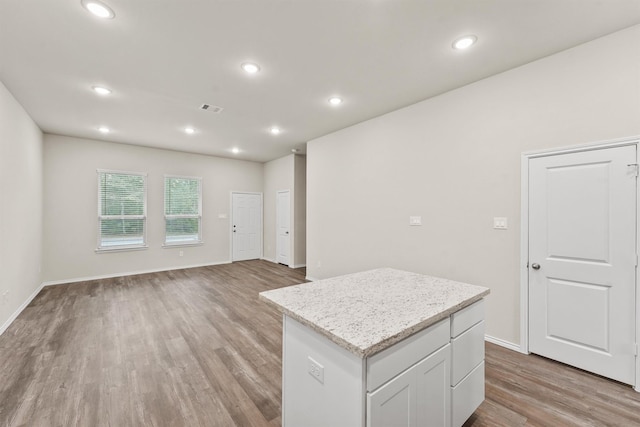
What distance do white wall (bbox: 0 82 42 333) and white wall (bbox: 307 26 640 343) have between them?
439 cm

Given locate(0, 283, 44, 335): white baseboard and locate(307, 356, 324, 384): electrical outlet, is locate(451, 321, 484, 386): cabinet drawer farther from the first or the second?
locate(0, 283, 44, 335): white baseboard

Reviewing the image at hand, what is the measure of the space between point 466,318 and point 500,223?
64.2 inches

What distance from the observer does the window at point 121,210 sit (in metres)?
5.70

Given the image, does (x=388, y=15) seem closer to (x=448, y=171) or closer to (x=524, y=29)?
(x=524, y=29)

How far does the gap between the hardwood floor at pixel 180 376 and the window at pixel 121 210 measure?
6.93 ft

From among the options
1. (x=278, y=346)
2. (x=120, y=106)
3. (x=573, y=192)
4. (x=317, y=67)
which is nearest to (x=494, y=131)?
(x=573, y=192)

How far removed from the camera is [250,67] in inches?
110

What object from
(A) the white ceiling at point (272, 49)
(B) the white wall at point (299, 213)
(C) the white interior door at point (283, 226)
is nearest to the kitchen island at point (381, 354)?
(A) the white ceiling at point (272, 49)

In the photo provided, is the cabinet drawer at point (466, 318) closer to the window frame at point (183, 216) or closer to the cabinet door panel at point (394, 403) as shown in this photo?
the cabinet door panel at point (394, 403)

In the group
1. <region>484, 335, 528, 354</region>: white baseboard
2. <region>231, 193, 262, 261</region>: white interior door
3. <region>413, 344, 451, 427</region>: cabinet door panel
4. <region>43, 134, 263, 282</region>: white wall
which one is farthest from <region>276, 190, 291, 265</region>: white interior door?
<region>413, 344, 451, 427</region>: cabinet door panel

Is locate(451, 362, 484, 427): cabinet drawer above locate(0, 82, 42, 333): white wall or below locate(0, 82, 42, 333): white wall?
below

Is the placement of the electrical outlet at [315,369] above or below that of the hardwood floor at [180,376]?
above

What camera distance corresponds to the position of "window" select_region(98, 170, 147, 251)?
570 cm

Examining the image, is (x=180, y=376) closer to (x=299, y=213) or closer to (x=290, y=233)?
(x=290, y=233)
